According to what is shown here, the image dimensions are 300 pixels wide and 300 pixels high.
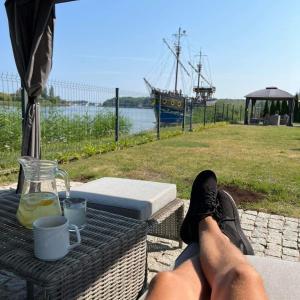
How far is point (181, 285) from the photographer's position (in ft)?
4.25

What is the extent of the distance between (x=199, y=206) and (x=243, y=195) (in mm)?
2447

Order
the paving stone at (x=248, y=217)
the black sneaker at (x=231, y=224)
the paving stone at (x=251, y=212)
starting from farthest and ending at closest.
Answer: the paving stone at (x=251, y=212), the paving stone at (x=248, y=217), the black sneaker at (x=231, y=224)

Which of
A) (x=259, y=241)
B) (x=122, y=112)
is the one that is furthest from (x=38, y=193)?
(x=122, y=112)

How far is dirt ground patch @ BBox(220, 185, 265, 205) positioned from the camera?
4141 mm

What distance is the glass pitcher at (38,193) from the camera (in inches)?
62.8

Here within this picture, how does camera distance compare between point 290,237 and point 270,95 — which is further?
point 270,95

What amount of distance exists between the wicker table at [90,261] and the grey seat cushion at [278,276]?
0.89 ft

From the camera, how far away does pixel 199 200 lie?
211 cm

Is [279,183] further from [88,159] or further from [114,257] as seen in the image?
[114,257]

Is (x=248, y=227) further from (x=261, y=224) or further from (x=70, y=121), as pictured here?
(x=70, y=121)

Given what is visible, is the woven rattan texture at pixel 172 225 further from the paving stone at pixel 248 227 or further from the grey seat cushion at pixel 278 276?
the grey seat cushion at pixel 278 276

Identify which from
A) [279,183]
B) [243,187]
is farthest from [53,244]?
[279,183]

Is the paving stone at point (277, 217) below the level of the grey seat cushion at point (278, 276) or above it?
below

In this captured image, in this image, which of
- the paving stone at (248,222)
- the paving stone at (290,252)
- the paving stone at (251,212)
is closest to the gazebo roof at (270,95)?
the paving stone at (251,212)
